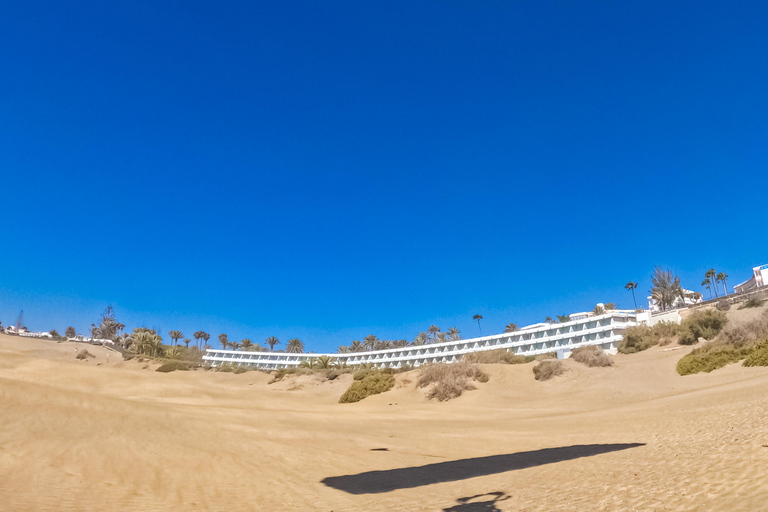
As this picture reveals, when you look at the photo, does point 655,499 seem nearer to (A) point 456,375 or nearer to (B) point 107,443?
(B) point 107,443

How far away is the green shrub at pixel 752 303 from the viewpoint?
44997 millimetres

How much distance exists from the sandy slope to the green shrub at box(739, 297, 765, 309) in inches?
1183

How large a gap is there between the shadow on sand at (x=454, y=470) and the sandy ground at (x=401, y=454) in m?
0.05

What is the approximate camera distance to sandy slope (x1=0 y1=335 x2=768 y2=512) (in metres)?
6.99

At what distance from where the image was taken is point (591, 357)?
29984mm

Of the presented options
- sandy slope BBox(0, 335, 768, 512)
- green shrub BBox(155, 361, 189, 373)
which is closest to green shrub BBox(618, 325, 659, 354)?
sandy slope BBox(0, 335, 768, 512)

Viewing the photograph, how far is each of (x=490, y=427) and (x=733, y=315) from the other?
134 ft

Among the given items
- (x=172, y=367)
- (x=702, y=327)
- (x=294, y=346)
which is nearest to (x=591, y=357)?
(x=702, y=327)

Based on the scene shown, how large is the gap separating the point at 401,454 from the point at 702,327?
3019cm

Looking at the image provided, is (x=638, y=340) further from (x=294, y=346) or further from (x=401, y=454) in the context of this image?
(x=294, y=346)

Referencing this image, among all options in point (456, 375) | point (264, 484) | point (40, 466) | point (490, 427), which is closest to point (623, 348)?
point (456, 375)

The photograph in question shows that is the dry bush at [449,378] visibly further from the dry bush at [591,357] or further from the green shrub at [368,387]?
the dry bush at [591,357]

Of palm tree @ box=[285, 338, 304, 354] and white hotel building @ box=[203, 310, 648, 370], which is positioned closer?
white hotel building @ box=[203, 310, 648, 370]

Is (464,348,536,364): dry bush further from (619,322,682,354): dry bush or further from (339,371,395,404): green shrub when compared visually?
(619,322,682,354): dry bush
